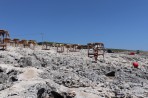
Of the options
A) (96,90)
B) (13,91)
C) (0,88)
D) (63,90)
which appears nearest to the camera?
(13,91)

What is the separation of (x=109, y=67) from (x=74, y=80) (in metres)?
9.66

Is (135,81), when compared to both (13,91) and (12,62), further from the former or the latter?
(13,91)

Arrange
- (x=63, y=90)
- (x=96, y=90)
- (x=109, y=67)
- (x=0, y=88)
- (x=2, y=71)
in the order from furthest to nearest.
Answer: (x=109, y=67) → (x=2, y=71) → (x=96, y=90) → (x=63, y=90) → (x=0, y=88)

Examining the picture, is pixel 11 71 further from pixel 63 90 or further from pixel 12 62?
pixel 63 90

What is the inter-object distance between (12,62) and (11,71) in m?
3.45

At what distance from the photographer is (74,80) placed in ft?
57.9

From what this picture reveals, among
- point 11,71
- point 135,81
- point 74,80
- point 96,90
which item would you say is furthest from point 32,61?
point 135,81

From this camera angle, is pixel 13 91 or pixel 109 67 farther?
pixel 109 67

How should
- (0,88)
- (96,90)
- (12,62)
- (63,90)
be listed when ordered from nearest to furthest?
(0,88) → (63,90) → (96,90) → (12,62)

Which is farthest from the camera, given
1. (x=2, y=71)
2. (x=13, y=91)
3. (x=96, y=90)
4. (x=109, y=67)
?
(x=109, y=67)

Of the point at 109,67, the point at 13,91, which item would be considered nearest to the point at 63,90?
the point at 13,91

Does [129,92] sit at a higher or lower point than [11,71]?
lower

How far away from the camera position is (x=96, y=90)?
16844 millimetres

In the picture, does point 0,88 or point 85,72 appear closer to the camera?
point 0,88
